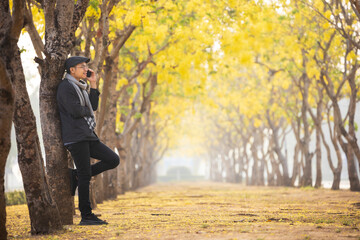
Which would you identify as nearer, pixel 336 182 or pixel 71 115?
pixel 71 115

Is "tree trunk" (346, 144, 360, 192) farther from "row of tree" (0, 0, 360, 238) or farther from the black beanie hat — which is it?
the black beanie hat

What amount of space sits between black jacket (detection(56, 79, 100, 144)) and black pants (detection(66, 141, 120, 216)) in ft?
0.35

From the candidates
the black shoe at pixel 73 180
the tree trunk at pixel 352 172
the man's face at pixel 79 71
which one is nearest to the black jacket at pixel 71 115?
the man's face at pixel 79 71

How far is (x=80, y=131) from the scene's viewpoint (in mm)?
5676

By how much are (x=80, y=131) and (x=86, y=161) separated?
394 mm

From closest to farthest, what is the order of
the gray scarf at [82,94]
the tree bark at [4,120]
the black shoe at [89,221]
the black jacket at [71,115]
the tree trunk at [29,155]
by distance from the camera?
1. the tree bark at [4,120]
2. the tree trunk at [29,155]
3. the black jacket at [71,115]
4. the gray scarf at [82,94]
5. the black shoe at [89,221]

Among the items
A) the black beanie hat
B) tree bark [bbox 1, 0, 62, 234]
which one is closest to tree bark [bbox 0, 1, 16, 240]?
tree bark [bbox 1, 0, 62, 234]

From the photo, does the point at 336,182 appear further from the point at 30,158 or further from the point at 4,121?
the point at 4,121

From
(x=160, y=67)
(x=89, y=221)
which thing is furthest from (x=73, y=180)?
(x=160, y=67)

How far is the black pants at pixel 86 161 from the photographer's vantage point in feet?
18.8

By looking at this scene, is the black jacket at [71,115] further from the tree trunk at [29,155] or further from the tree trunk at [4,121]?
the tree trunk at [4,121]

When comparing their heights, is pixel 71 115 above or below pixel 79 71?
below

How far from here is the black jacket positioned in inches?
222

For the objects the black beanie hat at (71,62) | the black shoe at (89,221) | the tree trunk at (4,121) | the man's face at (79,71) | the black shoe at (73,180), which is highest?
the black beanie hat at (71,62)
